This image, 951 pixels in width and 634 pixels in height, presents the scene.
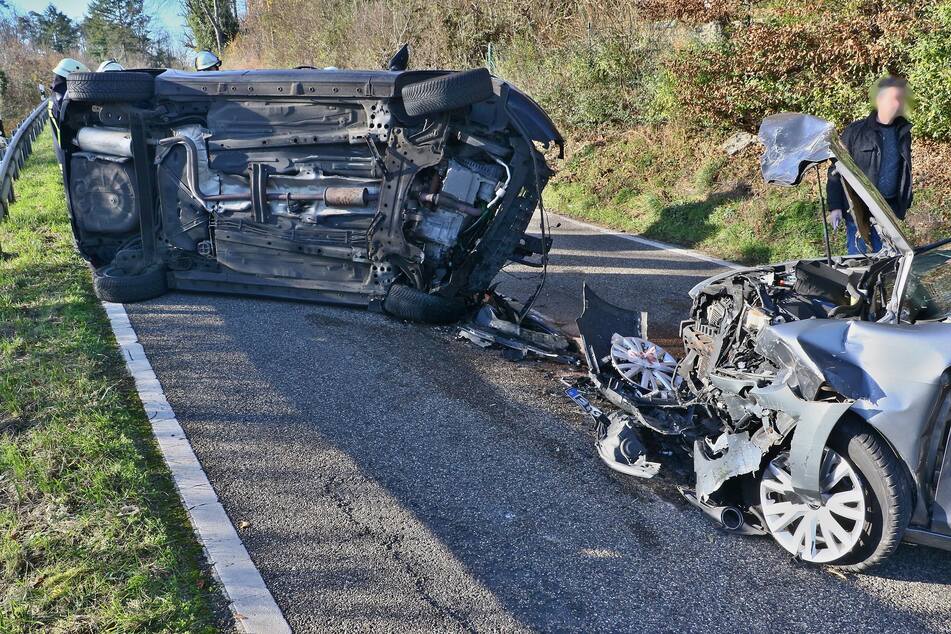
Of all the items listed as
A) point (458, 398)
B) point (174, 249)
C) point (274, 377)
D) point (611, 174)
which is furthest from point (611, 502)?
point (611, 174)

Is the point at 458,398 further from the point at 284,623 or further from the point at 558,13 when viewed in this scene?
the point at 558,13

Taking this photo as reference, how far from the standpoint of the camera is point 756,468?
3.31 m

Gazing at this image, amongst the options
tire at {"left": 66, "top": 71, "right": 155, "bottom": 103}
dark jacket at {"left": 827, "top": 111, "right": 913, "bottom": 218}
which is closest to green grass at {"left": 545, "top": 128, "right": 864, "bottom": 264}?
dark jacket at {"left": 827, "top": 111, "right": 913, "bottom": 218}

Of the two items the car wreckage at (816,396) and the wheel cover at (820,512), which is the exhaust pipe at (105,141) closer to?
the car wreckage at (816,396)

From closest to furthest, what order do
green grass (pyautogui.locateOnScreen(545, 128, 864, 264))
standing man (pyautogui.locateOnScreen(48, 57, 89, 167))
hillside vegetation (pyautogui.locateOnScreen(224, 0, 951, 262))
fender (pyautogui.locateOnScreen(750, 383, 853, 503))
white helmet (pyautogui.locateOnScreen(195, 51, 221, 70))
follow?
1. fender (pyautogui.locateOnScreen(750, 383, 853, 503))
2. standing man (pyautogui.locateOnScreen(48, 57, 89, 167))
3. white helmet (pyautogui.locateOnScreen(195, 51, 221, 70))
4. hillside vegetation (pyautogui.locateOnScreen(224, 0, 951, 262))
5. green grass (pyautogui.locateOnScreen(545, 128, 864, 264))

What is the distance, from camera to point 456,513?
3502mm

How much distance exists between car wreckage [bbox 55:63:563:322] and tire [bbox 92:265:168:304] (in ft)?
0.06

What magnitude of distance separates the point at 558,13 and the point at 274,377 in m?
13.8

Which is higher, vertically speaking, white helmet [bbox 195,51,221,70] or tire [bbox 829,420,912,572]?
white helmet [bbox 195,51,221,70]

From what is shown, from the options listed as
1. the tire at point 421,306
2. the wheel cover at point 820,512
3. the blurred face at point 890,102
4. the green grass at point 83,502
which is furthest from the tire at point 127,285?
the blurred face at point 890,102

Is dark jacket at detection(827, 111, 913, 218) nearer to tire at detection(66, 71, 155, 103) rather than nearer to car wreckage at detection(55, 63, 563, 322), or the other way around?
car wreckage at detection(55, 63, 563, 322)

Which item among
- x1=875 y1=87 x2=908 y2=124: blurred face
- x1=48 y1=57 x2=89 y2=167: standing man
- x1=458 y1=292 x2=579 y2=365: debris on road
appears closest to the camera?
x1=875 y1=87 x2=908 y2=124: blurred face

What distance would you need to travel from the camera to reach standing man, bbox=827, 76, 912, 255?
17.8ft

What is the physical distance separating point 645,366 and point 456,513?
1923 mm
